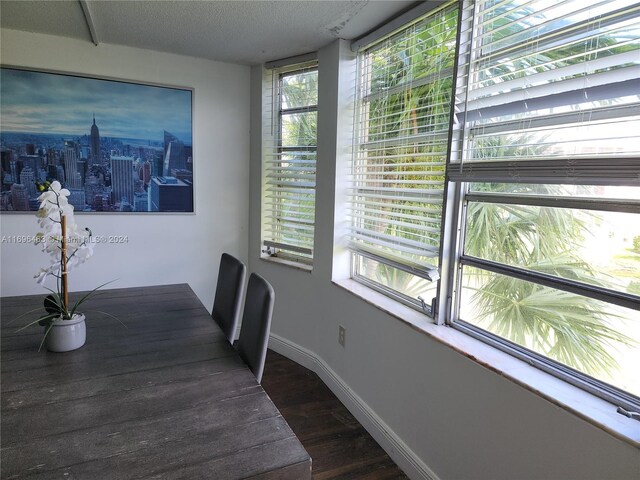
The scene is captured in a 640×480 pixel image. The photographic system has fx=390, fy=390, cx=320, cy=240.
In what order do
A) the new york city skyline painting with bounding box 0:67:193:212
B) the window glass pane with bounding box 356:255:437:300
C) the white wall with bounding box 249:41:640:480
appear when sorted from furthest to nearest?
the new york city skyline painting with bounding box 0:67:193:212
the window glass pane with bounding box 356:255:437:300
the white wall with bounding box 249:41:640:480

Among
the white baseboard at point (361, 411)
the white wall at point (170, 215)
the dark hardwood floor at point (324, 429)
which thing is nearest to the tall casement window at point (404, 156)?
the white baseboard at point (361, 411)

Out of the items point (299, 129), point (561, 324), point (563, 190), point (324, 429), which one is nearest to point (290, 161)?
point (299, 129)

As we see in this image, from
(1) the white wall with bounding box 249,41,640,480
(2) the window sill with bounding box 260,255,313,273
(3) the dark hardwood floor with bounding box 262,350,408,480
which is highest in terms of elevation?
(2) the window sill with bounding box 260,255,313,273

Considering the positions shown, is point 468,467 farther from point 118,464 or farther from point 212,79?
point 212,79

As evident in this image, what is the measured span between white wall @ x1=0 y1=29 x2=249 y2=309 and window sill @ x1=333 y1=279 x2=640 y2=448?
5.76ft

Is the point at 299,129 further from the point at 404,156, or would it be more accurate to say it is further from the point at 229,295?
the point at 229,295

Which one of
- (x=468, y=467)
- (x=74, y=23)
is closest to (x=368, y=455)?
(x=468, y=467)

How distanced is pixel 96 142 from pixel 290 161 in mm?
1334

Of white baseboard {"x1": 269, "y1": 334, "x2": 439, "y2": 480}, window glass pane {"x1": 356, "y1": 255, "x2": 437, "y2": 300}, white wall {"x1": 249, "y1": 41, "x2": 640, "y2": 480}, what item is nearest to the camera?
white wall {"x1": 249, "y1": 41, "x2": 640, "y2": 480}

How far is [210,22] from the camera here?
2.23m

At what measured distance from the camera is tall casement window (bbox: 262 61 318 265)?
2797 mm

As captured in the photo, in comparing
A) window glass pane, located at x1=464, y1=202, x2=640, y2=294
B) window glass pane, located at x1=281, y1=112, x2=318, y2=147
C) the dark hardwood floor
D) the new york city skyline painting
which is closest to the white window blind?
window glass pane, located at x1=464, y1=202, x2=640, y2=294

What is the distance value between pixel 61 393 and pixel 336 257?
166cm

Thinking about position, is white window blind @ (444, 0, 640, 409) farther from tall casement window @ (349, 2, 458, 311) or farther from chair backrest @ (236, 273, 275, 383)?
chair backrest @ (236, 273, 275, 383)
